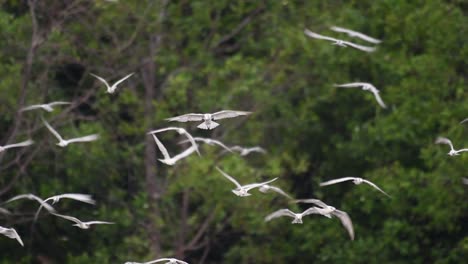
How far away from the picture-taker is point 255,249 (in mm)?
21594

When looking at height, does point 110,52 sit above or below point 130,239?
above

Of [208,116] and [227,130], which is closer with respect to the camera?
[208,116]

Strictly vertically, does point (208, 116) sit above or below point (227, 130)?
above

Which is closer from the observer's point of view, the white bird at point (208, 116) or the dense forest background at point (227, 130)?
the white bird at point (208, 116)

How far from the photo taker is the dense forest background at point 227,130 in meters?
21.1

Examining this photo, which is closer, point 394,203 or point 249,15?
point 394,203

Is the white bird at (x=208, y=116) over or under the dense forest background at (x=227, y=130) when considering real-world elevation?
over

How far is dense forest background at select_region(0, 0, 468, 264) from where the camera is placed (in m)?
21.1

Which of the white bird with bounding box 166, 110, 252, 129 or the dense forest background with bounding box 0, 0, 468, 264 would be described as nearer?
the white bird with bounding box 166, 110, 252, 129

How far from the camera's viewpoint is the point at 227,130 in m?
22.5

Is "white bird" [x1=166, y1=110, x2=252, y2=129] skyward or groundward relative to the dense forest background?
skyward

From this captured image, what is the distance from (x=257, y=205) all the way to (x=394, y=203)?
89.2 inches

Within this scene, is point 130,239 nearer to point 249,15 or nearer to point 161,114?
point 161,114

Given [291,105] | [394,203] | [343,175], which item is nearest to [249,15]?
[291,105]
